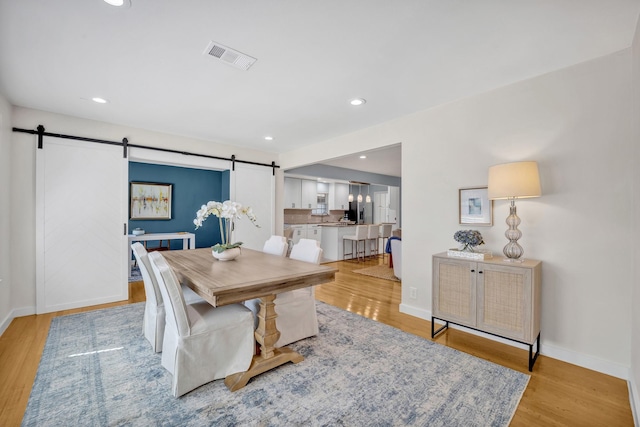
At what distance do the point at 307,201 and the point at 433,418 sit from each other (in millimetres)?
6607

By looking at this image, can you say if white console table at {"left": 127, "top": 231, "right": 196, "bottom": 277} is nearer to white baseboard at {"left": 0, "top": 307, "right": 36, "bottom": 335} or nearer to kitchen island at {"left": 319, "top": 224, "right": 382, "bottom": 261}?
white baseboard at {"left": 0, "top": 307, "right": 36, "bottom": 335}

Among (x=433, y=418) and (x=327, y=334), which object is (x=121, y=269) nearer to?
(x=327, y=334)

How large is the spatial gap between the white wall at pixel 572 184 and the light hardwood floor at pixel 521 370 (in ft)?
0.91

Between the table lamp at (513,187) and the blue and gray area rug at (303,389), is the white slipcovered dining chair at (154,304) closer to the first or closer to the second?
the blue and gray area rug at (303,389)

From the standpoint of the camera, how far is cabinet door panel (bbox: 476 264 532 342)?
89.1 inches

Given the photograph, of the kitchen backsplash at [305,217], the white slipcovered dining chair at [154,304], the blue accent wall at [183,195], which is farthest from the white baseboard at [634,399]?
the blue accent wall at [183,195]

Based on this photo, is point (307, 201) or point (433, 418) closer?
point (433, 418)

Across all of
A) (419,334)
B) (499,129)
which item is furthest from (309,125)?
(419,334)

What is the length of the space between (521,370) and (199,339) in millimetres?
2470

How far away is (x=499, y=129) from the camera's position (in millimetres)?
2734

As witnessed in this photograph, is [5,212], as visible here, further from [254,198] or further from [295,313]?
[295,313]

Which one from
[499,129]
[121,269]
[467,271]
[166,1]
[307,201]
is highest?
[166,1]

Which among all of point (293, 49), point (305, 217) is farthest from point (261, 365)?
point (305, 217)

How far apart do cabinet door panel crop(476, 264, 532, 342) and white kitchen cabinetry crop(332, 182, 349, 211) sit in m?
6.30
